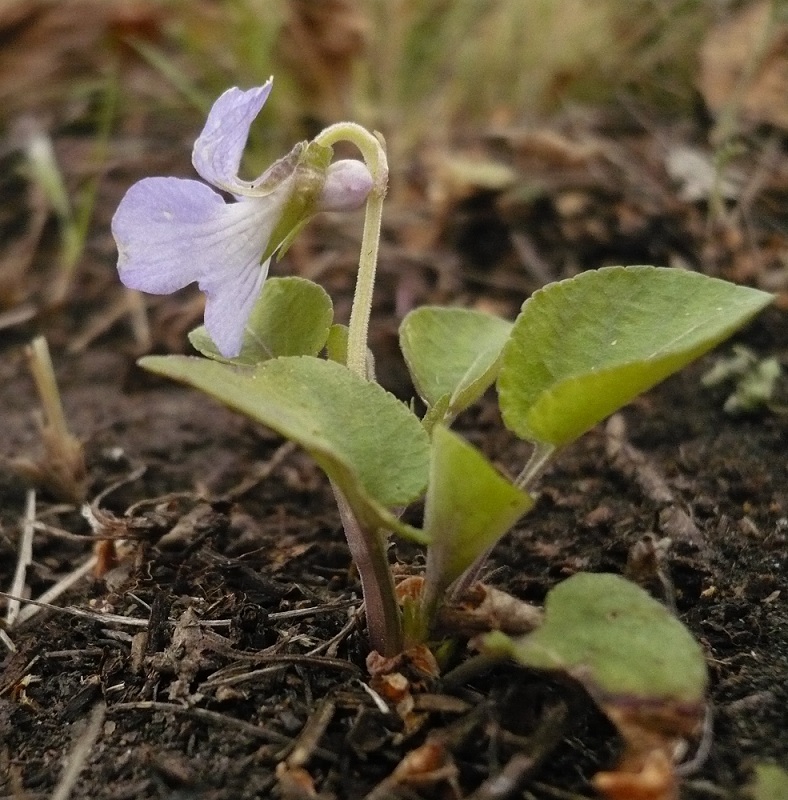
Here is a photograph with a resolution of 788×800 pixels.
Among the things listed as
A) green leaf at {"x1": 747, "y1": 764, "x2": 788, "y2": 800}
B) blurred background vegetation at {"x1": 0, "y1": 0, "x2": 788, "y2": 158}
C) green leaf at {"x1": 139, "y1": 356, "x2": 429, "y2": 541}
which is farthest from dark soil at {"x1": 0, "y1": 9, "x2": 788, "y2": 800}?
blurred background vegetation at {"x1": 0, "y1": 0, "x2": 788, "y2": 158}

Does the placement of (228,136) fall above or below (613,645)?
above

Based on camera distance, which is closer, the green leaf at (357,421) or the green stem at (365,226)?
the green leaf at (357,421)

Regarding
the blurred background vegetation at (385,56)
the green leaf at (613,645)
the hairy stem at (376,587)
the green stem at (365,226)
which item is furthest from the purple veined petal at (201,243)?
the blurred background vegetation at (385,56)

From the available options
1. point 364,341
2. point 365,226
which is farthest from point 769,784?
point 365,226

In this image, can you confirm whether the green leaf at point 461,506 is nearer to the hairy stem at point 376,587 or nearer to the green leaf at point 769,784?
the hairy stem at point 376,587

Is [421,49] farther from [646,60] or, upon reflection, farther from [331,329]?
[331,329]

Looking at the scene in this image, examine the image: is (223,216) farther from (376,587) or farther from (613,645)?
(613,645)

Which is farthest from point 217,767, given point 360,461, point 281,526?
point 281,526
